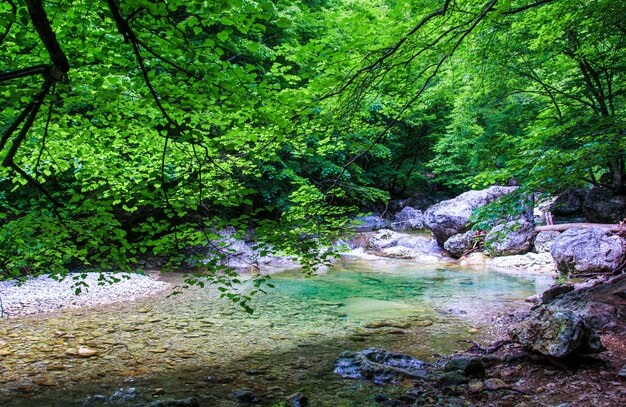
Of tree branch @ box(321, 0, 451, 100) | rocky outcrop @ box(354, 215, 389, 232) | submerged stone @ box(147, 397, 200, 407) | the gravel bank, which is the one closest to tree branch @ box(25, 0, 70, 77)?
tree branch @ box(321, 0, 451, 100)

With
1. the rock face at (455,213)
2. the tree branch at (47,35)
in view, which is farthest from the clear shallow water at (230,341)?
the rock face at (455,213)

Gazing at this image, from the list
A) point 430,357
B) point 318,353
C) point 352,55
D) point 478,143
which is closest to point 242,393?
point 318,353

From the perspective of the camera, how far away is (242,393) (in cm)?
489

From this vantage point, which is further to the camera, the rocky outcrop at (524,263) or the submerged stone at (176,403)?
the rocky outcrop at (524,263)

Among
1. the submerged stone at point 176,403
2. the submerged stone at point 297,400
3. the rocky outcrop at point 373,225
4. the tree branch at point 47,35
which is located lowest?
the submerged stone at point 297,400

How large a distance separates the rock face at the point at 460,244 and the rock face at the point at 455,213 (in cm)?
75

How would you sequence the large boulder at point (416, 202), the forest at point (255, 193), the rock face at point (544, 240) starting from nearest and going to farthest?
the forest at point (255, 193) < the rock face at point (544, 240) < the large boulder at point (416, 202)

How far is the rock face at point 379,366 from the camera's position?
5.23 m

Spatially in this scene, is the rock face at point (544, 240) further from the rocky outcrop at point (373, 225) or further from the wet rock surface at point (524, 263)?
the rocky outcrop at point (373, 225)

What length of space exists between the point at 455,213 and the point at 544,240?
4.20 meters

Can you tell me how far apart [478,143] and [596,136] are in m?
16.3

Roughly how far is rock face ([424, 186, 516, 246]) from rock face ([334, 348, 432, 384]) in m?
14.6

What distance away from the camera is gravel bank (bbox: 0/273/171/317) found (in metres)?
8.74

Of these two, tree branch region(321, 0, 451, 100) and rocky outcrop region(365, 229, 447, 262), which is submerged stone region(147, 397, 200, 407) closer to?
tree branch region(321, 0, 451, 100)
